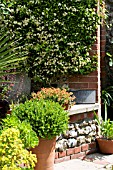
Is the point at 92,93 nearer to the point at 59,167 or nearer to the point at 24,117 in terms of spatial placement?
the point at 59,167

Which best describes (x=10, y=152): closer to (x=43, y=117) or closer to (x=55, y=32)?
(x=43, y=117)

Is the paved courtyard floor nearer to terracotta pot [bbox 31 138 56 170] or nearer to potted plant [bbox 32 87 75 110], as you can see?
terracotta pot [bbox 31 138 56 170]

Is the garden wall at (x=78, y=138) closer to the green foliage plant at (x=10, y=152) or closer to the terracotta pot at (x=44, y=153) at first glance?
the terracotta pot at (x=44, y=153)

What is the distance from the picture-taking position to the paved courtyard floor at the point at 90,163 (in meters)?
4.04

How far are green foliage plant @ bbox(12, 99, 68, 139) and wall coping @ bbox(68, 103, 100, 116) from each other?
73 cm

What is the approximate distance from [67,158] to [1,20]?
198 cm

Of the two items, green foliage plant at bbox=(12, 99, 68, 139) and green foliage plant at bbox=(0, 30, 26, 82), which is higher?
green foliage plant at bbox=(0, 30, 26, 82)

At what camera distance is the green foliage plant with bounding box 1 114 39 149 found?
122 inches

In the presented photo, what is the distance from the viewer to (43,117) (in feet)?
11.1

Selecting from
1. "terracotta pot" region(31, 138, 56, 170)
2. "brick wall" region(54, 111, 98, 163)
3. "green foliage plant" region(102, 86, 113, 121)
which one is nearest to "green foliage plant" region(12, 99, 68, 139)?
"terracotta pot" region(31, 138, 56, 170)

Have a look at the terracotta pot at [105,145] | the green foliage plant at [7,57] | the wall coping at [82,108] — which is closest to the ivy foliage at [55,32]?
the green foliage plant at [7,57]

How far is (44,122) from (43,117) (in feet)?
0.17

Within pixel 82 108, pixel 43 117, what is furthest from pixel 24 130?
pixel 82 108

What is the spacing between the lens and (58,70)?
455 cm
